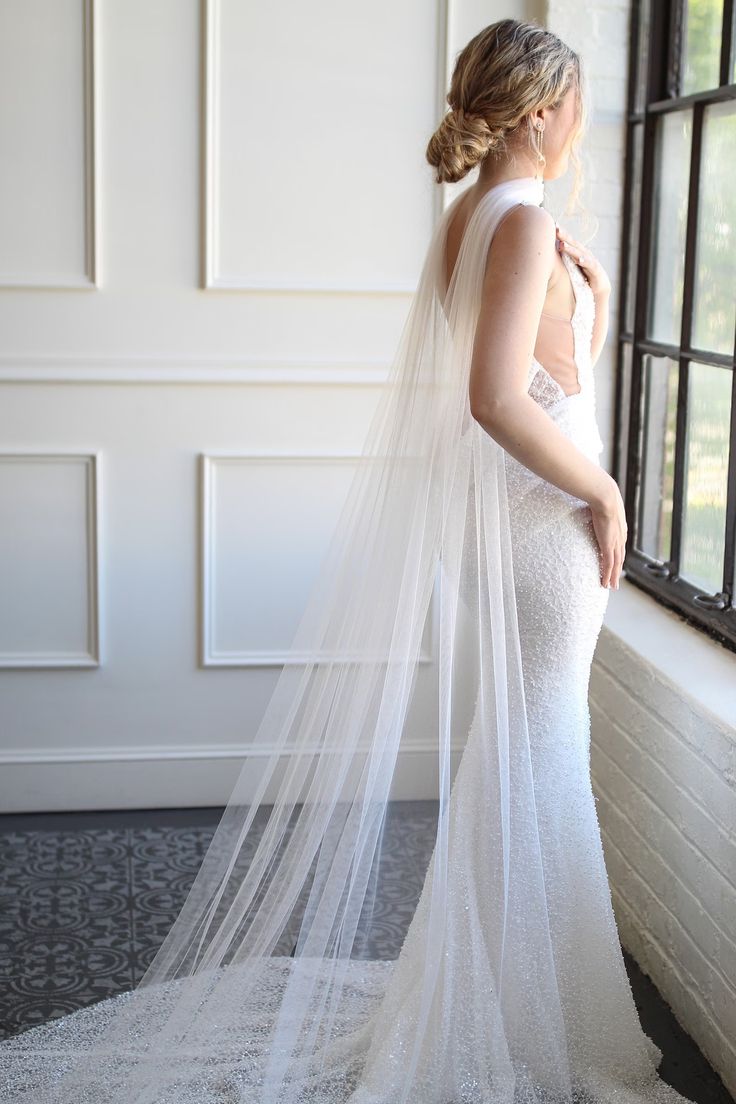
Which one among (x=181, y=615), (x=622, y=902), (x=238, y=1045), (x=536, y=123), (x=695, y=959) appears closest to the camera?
(x=536, y=123)

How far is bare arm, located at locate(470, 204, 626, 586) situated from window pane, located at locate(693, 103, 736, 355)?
0.80 metres

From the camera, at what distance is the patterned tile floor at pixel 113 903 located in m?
2.40

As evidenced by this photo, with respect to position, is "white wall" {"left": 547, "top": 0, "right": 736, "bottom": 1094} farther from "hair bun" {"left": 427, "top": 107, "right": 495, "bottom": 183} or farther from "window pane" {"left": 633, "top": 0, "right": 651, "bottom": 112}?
"hair bun" {"left": 427, "top": 107, "right": 495, "bottom": 183}

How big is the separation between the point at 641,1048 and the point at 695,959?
0.76 feet

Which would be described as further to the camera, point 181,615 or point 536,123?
point 181,615

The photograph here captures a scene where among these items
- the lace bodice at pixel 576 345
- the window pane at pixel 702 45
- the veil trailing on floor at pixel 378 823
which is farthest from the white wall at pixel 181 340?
the lace bodice at pixel 576 345

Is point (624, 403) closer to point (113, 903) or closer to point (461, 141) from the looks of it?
point (461, 141)

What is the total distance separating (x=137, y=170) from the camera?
130 inches

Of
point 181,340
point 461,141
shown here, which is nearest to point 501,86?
point 461,141

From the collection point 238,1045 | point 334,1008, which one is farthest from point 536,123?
point 238,1045

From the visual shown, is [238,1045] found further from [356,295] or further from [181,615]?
[356,295]

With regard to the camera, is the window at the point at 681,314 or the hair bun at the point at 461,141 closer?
the hair bun at the point at 461,141

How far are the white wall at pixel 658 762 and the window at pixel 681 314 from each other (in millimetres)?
47

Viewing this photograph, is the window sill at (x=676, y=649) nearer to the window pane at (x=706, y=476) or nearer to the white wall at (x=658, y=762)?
the white wall at (x=658, y=762)
